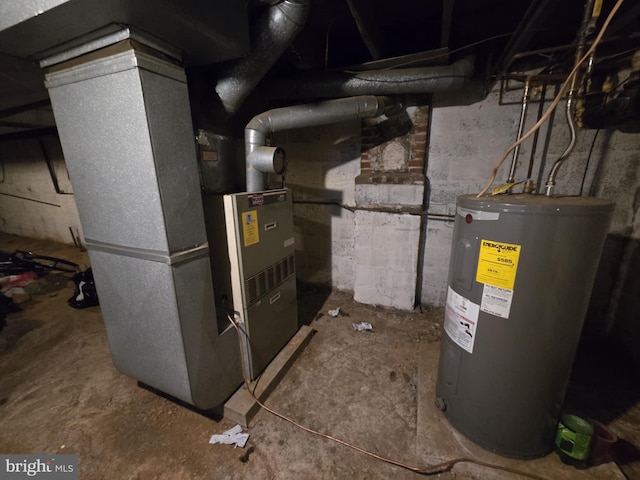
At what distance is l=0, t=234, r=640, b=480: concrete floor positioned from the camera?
49.1 inches

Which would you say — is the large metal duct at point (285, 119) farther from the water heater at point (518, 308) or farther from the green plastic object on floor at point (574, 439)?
the green plastic object on floor at point (574, 439)

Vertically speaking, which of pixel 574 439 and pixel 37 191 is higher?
pixel 37 191

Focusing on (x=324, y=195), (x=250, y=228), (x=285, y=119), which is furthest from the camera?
(x=324, y=195)

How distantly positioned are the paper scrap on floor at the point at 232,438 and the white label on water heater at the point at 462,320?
1248 millimetres

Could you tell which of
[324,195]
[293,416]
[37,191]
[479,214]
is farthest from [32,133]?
[479,214]

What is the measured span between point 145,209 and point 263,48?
1.02 meters

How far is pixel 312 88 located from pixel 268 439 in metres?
2.41

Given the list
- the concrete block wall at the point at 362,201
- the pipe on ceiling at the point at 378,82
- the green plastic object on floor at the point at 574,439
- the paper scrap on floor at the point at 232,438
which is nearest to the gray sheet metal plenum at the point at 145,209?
the paper scrap on floor at the point at 232,438

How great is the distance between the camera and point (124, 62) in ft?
3.27

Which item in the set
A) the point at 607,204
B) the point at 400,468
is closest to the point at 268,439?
the point at 400,468

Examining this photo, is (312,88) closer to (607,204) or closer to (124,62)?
(124,62)

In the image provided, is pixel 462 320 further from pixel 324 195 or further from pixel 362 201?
pixel 324 195

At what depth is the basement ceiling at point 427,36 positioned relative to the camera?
1.41 metres

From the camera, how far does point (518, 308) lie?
1044 millimetres
